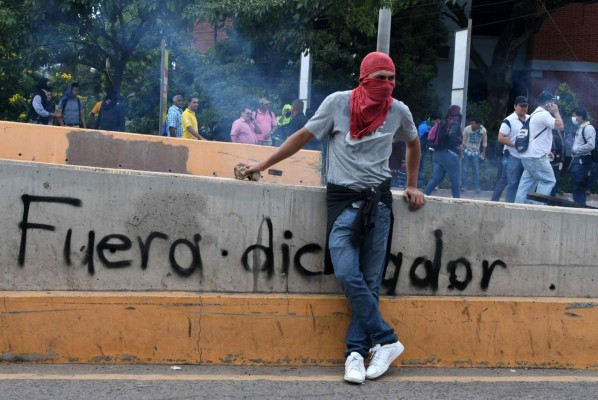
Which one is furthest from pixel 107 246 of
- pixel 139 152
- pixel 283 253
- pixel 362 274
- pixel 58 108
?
pixel 58 108

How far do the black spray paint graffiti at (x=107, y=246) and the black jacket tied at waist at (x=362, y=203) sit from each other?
0.81 m

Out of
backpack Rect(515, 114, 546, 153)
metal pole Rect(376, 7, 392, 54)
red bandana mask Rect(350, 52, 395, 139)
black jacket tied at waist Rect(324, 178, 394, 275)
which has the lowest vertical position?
black jacket tied at waist Rect(324, 178, 394, 275)

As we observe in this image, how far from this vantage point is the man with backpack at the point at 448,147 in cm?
1306

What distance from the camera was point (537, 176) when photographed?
456 inches

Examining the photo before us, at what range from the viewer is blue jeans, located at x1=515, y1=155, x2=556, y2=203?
11461 mm

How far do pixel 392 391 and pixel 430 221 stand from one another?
3.73 feet

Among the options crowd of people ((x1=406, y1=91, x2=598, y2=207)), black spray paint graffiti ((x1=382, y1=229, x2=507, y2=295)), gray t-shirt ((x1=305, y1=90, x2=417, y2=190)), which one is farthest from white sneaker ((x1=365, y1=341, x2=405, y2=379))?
crowd of people ((x1=406, y1=91, x2=598, y2=207))

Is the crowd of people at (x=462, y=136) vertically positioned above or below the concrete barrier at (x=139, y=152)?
above

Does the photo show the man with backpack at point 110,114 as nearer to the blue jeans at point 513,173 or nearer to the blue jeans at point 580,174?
the blue jeans at point 513,173

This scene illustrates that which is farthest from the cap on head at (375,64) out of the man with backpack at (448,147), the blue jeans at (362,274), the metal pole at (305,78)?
the metal pole at (305,78)

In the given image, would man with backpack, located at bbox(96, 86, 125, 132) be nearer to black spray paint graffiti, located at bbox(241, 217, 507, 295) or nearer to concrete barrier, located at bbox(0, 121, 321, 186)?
concrete barrier, located at bbox(0, 121, 321, 186)

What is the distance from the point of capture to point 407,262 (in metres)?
5.70

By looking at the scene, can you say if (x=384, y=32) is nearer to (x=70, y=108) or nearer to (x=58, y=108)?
(x=70, y=108)

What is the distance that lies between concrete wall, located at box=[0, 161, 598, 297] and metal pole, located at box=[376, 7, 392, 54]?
702cm
